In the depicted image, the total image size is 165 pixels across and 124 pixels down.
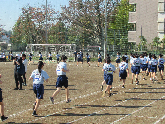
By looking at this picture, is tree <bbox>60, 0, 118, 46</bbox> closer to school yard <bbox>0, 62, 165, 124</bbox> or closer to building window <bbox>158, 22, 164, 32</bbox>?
building window <bbox>158, 22, 164, 32</bbox>

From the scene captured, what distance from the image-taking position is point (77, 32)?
5475cm

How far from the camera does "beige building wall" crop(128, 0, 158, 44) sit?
142ft

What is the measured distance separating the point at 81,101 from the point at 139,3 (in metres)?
38.6

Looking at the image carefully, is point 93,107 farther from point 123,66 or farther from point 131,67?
point 131,67

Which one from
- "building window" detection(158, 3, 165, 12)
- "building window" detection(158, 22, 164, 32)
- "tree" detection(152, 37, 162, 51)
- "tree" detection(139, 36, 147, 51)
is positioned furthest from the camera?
"tree" detection(139, 36, 147, 51)

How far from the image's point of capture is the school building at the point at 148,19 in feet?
138

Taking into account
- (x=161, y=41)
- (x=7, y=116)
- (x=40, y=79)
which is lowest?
(x=7, y=116)

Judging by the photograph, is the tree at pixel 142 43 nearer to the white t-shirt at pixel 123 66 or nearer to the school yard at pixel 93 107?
the white t-shirt at pixel 123 66

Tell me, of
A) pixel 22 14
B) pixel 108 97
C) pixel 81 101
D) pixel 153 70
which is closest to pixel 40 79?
pixel 81 101

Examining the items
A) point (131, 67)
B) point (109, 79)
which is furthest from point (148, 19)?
point (109, 79)

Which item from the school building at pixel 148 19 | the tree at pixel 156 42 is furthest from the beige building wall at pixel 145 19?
the tree at pixel 156 42

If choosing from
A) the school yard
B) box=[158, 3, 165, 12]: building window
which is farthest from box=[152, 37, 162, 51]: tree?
the school yard

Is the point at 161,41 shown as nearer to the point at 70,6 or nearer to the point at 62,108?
the point at 70,6

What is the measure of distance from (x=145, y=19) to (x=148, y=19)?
2.24 feet
